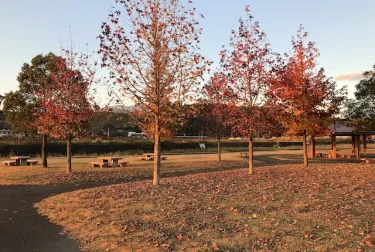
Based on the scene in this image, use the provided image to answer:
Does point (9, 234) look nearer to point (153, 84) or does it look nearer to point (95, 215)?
point (95, 215)

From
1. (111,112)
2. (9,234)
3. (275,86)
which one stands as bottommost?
(9,234)

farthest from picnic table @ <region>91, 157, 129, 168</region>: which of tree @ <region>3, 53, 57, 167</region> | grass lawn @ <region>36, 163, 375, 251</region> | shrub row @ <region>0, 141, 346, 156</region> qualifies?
shrub row @ <region>0, 141, 346, 156</region>

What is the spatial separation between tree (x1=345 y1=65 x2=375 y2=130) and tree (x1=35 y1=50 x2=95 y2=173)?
1410cm

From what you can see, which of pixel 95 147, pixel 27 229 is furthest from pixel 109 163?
pixel 95 147

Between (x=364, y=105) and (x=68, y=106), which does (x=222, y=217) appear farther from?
(x=364, y=105)

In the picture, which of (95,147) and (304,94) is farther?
(95,147)

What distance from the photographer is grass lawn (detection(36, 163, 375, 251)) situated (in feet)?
16.9

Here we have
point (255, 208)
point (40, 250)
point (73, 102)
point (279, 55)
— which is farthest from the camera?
point (73, 102)

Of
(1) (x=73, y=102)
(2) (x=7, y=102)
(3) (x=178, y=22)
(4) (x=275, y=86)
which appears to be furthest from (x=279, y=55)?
(2) (x=7, y=102)

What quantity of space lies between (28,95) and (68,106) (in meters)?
4.19

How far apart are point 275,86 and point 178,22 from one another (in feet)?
21.0

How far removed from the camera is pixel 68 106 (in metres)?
15.5

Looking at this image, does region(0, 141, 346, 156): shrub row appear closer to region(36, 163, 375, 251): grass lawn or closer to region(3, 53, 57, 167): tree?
region(3, 53, 57, 167): tree

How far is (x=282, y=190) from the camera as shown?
903 cm
